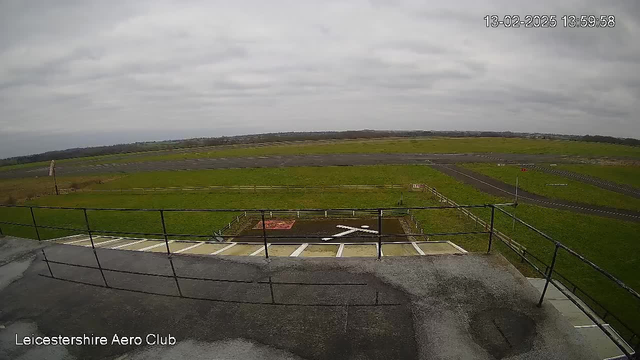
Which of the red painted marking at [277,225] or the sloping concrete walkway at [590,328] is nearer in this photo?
the sloping concrete walkway at [590,328]

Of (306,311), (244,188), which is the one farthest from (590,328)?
(244,188)

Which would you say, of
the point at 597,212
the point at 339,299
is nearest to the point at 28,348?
the point at 339,299

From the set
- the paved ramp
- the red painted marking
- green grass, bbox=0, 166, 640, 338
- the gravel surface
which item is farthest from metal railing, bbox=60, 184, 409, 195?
the gravel surface

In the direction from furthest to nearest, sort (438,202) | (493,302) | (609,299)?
1. (438,202)
2. (609,299)
3. (493,302)

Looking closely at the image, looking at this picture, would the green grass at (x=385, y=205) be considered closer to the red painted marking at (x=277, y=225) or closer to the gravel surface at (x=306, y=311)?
the red painted marking at (x=277, y=225)

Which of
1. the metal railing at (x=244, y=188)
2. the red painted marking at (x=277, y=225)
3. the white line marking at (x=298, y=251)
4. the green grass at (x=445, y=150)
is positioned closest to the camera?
the white line marking at (x=298, y=251)

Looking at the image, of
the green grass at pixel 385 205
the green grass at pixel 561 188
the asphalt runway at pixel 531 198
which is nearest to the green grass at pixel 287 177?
the green grass at pixel 385 205

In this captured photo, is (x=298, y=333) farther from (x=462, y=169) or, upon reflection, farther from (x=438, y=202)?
(x=462, y=169)
